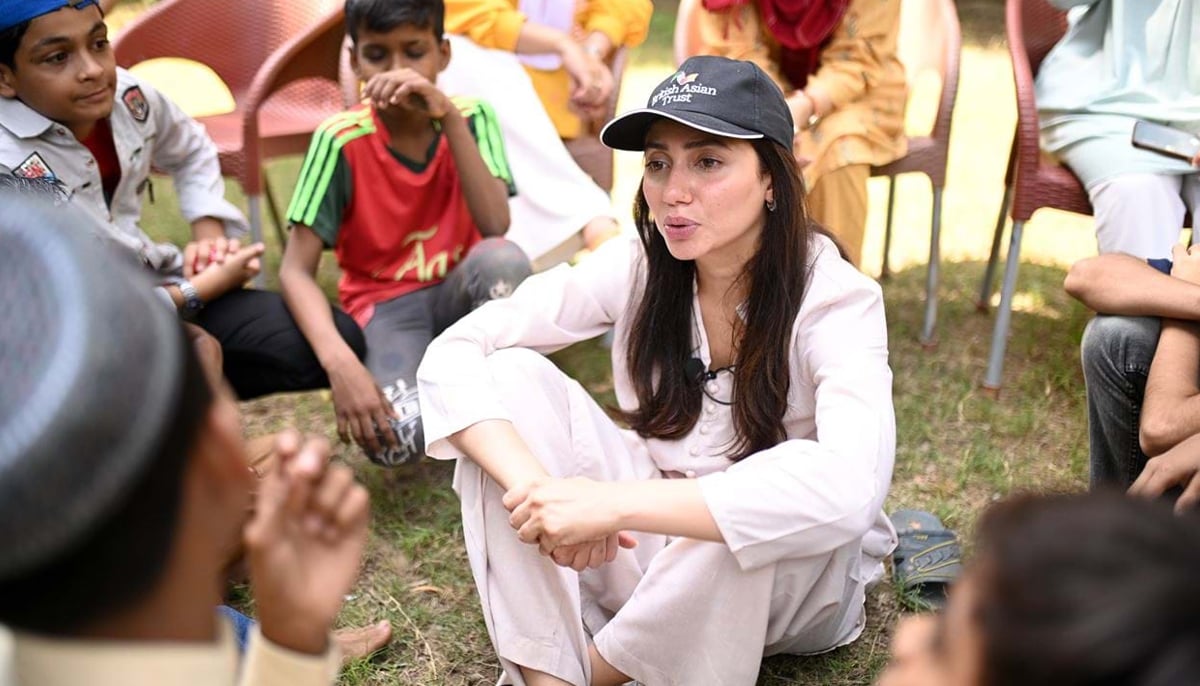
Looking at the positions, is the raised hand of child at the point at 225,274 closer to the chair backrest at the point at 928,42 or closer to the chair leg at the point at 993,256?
the chair backrest at the point at 928,42

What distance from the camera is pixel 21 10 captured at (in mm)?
2398

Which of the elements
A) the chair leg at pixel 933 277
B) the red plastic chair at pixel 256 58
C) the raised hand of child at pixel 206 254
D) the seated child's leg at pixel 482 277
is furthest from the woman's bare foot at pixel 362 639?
the chair leg at pixel 933 277

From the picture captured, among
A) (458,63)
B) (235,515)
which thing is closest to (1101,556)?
(235,515)

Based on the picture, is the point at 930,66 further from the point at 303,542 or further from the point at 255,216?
the point at 303,542

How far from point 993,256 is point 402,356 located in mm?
2131

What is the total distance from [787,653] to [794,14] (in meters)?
1.99

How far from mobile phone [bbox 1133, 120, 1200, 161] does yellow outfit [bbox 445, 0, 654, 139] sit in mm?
1553

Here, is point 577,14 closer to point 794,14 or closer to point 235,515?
point 794,14

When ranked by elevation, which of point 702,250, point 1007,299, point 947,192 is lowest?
point 947,192

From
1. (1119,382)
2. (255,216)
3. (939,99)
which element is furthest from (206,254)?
(939,99)

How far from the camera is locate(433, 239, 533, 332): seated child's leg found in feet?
9.53

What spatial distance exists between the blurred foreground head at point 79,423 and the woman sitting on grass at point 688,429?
98cm

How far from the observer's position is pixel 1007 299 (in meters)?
3.42

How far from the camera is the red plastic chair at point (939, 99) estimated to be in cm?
355
